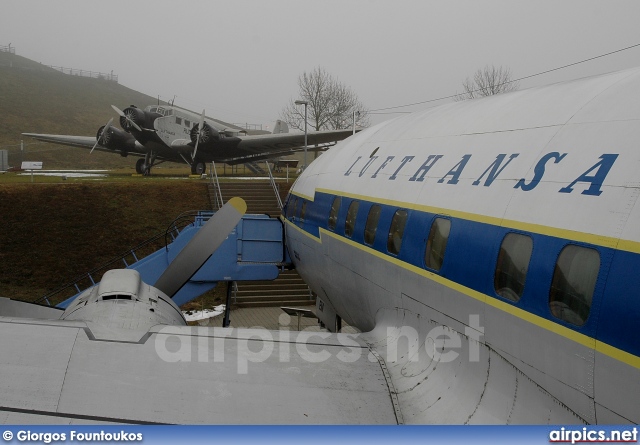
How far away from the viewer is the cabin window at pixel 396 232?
654 centimetres

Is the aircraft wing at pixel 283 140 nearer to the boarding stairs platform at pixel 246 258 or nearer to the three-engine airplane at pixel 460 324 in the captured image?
the boarding stairs platform at pixel 246 258

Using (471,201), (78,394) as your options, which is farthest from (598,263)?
(78,394)

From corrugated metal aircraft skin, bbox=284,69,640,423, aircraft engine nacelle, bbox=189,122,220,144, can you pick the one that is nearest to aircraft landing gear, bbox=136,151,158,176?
aircraft engine nacelle, bbox=189,122,220,144

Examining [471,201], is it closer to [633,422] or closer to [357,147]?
[633,422]

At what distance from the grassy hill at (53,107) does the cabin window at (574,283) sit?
2439 inches

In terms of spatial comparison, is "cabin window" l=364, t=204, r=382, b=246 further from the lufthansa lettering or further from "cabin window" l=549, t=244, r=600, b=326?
"cabin window" l=549, t=244, r=600, b=326

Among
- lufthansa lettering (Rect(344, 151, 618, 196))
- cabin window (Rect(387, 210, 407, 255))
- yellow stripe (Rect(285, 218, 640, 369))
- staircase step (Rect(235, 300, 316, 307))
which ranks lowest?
staircase step (Rect(235, 300, 316, 307))

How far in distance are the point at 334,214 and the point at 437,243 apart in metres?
3.33

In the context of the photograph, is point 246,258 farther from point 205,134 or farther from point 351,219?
point 205,134

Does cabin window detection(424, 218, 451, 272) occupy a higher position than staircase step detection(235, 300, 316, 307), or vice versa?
cabin window detection(424, 218, 451, 272)

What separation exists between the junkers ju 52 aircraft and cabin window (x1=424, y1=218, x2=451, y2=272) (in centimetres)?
2808

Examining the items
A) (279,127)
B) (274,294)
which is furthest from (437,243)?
(279,127)

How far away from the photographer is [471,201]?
5195mm

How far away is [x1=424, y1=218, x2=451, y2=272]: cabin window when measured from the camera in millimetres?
5543
